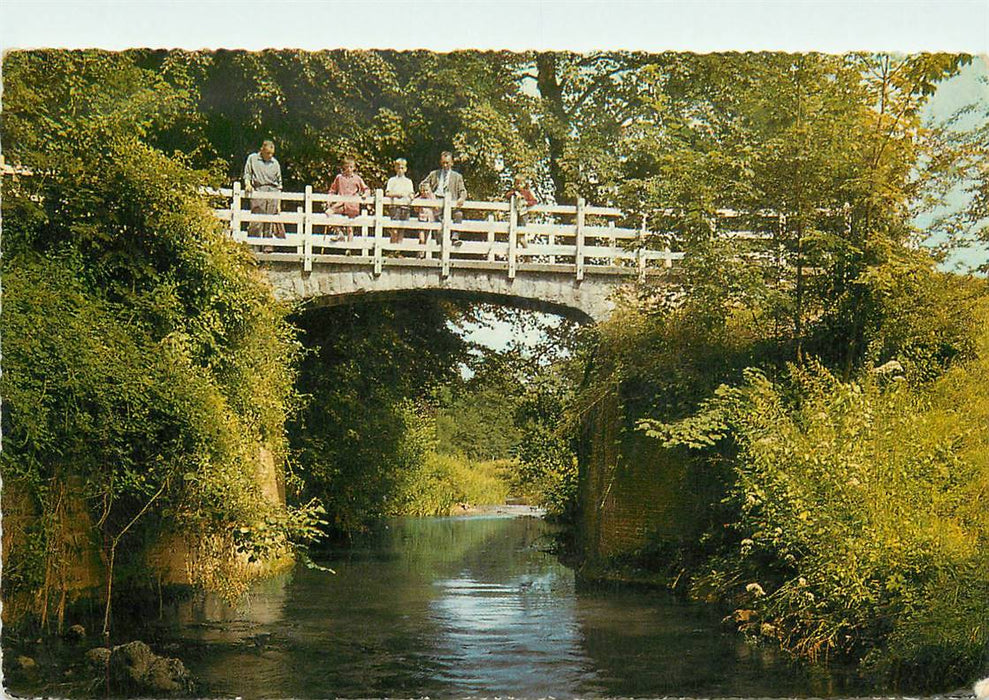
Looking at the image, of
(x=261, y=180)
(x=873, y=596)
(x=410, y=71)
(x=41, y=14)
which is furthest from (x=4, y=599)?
(x=873, y=596)

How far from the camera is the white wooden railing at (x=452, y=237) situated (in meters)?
4.80

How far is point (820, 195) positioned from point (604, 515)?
1.50 metres

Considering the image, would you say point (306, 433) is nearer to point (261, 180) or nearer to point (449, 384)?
point (449, 384)

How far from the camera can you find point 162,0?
186 inches

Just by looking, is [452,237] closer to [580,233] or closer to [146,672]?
[580,233]

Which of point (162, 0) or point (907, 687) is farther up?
point (162, 0)

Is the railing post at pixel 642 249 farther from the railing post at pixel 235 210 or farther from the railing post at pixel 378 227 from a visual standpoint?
the railing post at pixel 235 210

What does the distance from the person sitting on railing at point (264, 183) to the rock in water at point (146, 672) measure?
1617mm

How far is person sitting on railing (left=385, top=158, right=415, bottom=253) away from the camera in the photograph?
477 cm

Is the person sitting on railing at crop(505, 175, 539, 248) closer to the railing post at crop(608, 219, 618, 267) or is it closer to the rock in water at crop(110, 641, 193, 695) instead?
the railing post at crop(608, 219, 618, 267)

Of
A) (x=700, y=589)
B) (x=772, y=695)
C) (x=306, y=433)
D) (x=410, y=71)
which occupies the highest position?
(x=410, y=71)

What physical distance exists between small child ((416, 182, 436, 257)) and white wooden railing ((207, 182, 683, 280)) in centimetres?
1

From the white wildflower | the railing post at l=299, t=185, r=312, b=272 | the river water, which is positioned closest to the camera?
the river water

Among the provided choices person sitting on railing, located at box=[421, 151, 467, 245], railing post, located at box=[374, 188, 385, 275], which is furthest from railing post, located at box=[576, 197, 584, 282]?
railing post, located at box=[374, 188, 385, 275]
